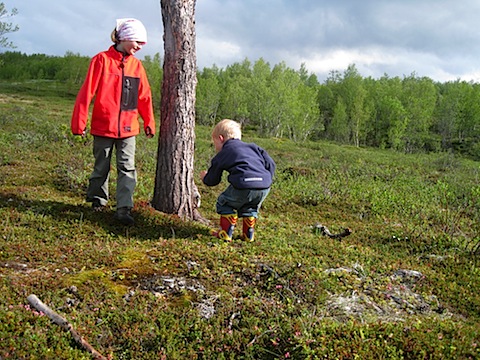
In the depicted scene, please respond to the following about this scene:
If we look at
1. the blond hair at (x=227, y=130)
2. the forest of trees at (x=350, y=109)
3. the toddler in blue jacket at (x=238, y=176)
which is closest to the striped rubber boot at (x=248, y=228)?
the toddler in blue jacket at (x=238, y=176)

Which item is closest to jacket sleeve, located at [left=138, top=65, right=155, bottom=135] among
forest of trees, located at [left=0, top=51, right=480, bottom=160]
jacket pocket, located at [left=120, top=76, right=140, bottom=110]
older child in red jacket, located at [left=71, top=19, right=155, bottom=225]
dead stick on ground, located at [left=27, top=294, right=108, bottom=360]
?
older child in red jacket, located at [left=71, top=19, right=155, bottom=225]

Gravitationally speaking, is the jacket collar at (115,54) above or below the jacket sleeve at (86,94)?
above

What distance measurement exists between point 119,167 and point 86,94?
1.21m

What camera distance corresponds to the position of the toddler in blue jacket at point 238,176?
5.56 m

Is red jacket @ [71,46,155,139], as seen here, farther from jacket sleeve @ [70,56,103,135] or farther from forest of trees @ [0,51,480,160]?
forest of trees @ [0,51,480,160]

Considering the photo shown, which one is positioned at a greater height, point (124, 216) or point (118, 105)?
point (118, 105)

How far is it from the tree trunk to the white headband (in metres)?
0.55

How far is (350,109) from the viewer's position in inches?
3297

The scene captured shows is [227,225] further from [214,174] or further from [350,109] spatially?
[350,109]

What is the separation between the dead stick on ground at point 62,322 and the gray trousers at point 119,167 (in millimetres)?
2670

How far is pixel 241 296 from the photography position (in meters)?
4.29

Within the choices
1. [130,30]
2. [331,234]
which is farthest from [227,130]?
[331,234]

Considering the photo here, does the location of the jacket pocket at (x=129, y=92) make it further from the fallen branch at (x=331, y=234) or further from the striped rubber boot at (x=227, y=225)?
the fallen branch at (x=331, y=234)

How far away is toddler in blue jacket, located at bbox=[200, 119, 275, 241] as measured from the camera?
5559 millimetres
